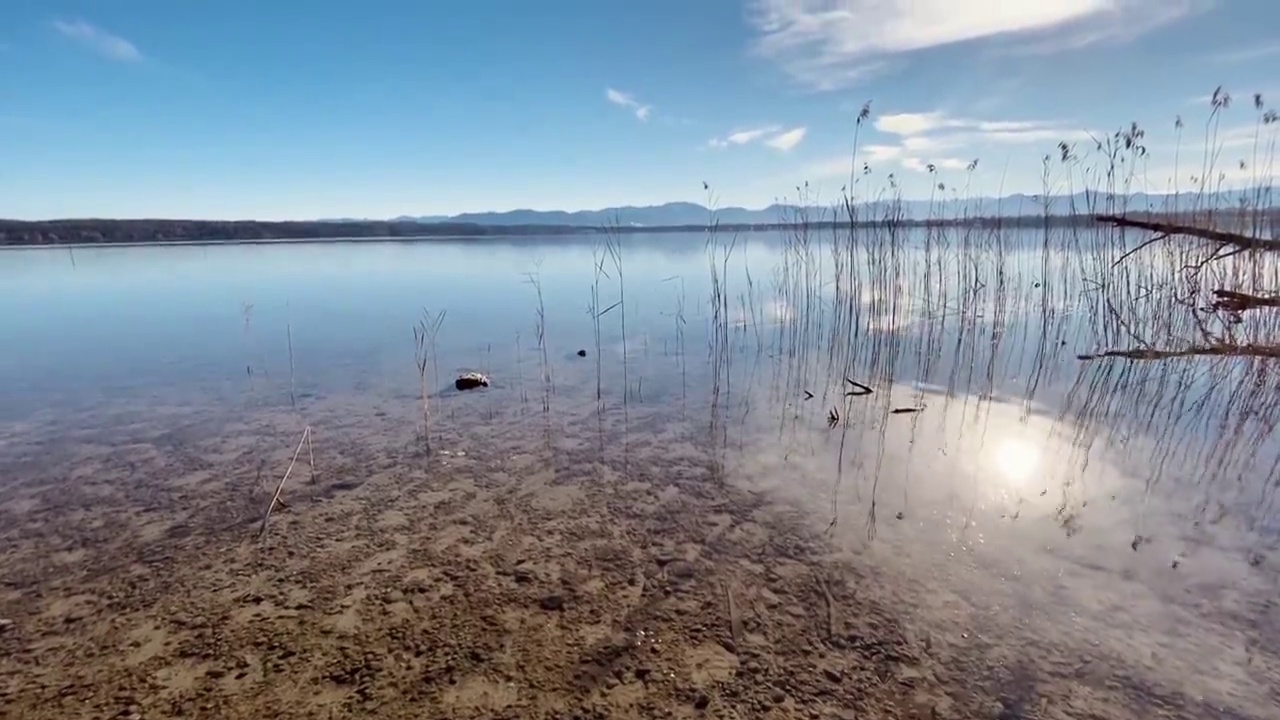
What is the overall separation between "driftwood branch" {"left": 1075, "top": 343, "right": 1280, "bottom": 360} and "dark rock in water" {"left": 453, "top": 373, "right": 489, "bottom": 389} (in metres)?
6.23

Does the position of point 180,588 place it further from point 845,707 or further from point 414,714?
point 845,707

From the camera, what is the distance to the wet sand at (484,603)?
2086 mm

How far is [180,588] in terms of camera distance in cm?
271

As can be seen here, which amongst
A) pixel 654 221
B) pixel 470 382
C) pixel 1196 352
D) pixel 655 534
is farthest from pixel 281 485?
pixel 654 221

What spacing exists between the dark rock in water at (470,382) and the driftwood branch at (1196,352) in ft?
20.5

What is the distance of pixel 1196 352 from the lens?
6410 millimetres

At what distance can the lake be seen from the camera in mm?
2164

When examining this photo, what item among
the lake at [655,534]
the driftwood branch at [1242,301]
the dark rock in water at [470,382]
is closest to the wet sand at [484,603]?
the lake at [655,534]

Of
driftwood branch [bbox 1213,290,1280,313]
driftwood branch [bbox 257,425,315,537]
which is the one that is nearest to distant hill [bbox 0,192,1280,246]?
driftwood branch [bbox 1213,290,1280,313]

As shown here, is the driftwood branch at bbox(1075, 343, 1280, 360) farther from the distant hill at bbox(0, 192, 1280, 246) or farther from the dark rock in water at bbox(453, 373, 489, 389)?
the dark rock in water at bbox(453, 373, 489, 389)

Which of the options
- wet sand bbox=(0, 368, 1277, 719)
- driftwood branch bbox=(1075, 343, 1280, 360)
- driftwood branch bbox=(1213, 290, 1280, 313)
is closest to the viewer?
wet sand bbox=(0, 368, 1277, 719)

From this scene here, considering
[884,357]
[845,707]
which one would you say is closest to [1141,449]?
[884,357]

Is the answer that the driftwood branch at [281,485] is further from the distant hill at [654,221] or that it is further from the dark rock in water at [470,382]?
the distant hill at [654,221]

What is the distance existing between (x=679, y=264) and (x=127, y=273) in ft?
55.9
